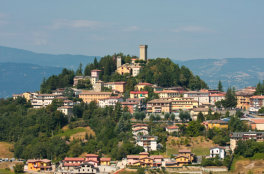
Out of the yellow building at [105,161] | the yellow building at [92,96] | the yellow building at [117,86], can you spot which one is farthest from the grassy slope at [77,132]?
the yellow building at [117,86]

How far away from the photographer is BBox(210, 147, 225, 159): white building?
59.2m

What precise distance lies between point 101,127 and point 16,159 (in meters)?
11.2

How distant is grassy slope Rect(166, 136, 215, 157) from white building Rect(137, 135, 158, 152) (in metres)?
1.78

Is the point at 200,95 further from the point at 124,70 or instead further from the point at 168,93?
the point at 124,70

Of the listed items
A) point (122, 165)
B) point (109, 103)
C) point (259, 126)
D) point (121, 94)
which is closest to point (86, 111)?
point (109, 103)

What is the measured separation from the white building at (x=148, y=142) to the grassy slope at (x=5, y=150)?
17.7 meters

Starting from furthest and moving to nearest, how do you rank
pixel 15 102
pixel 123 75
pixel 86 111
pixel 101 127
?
pixel 123 75 → pixel 15 102 → pixel 86 111 → pixel 101 127

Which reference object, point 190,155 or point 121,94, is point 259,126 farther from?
point 121,94

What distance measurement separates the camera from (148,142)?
206 feet

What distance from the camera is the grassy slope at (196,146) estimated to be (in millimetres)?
61781

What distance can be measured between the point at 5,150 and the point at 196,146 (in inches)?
986

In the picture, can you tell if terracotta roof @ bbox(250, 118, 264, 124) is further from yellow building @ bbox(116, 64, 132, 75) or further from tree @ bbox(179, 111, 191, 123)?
yellow building @ bbox(116, 64, 132, 75)

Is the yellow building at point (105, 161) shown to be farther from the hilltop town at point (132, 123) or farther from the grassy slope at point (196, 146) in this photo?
the grassy slope at point (196, 146)

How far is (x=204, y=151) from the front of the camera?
61.8 meters
